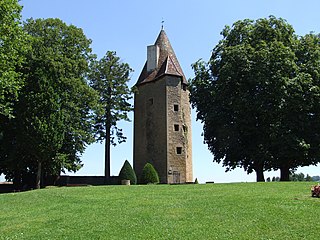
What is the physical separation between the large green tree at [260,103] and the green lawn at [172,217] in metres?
13.1

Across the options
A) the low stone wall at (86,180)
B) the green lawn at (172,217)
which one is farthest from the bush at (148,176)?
the green lawn at (172,217)

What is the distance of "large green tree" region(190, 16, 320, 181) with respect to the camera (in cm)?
3108

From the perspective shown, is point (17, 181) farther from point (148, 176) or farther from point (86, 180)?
point (148, 176)

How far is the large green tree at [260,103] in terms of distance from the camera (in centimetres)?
3108

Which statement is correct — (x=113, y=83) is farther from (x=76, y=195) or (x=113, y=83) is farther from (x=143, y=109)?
(x=76, y=195)

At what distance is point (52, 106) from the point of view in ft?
102

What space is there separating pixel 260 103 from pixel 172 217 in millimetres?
19900

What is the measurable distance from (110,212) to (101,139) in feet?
84.2

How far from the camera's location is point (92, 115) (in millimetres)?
37594

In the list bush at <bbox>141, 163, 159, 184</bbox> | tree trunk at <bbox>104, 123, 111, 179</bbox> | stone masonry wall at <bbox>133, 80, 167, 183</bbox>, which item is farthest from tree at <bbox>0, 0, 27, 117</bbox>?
stone masonry wall at <bbox>133, 80, 167, 183</bbox>

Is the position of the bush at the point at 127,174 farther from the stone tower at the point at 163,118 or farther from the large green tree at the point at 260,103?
the large green tree at the point at 260,103

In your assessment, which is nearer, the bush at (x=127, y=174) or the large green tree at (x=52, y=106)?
the large green tree at (x=52, y=106)

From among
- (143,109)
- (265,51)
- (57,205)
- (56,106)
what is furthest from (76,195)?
(143,109)

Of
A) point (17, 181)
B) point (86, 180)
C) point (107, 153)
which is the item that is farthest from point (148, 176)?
point (17, 181)
